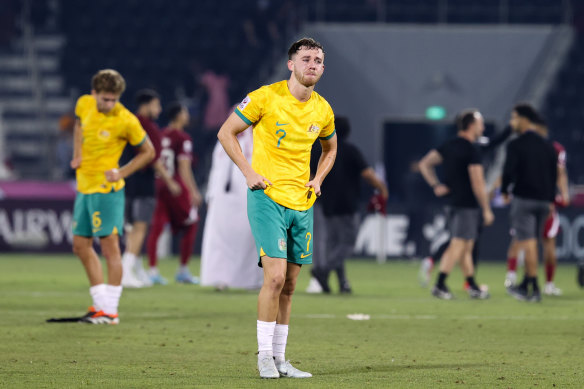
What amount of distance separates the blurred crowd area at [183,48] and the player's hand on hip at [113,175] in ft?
47.8

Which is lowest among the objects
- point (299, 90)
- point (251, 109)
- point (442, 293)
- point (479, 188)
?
point (442, 293)

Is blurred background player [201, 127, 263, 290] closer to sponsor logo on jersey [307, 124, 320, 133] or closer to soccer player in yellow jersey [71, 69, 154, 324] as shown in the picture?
soccer player in yellow jersey [71, 69, 154, 324]

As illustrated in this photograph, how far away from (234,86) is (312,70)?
18.7 meters

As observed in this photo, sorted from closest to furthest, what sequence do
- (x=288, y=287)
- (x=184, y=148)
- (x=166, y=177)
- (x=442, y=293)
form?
1. (x=288, y=287)
2. (x=442, y=293)
3. (x=166, y=177)
4. (x=184, y=148)

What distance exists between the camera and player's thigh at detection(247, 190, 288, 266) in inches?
279

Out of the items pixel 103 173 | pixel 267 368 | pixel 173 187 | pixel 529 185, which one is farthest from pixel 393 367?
pixel 173 187

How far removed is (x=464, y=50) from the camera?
2633 centimetres

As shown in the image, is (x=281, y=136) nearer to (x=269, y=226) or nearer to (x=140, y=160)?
(x=269, y=226)

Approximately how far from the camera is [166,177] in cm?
1362

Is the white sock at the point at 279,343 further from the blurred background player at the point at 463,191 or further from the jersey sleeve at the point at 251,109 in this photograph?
the blurred background player at the point at 463,191

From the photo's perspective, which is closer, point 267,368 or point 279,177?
point 267,368

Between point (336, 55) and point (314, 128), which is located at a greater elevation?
point (336, 55)

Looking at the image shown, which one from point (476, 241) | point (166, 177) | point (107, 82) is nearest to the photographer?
point (107, 82)

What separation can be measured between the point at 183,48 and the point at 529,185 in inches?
583
